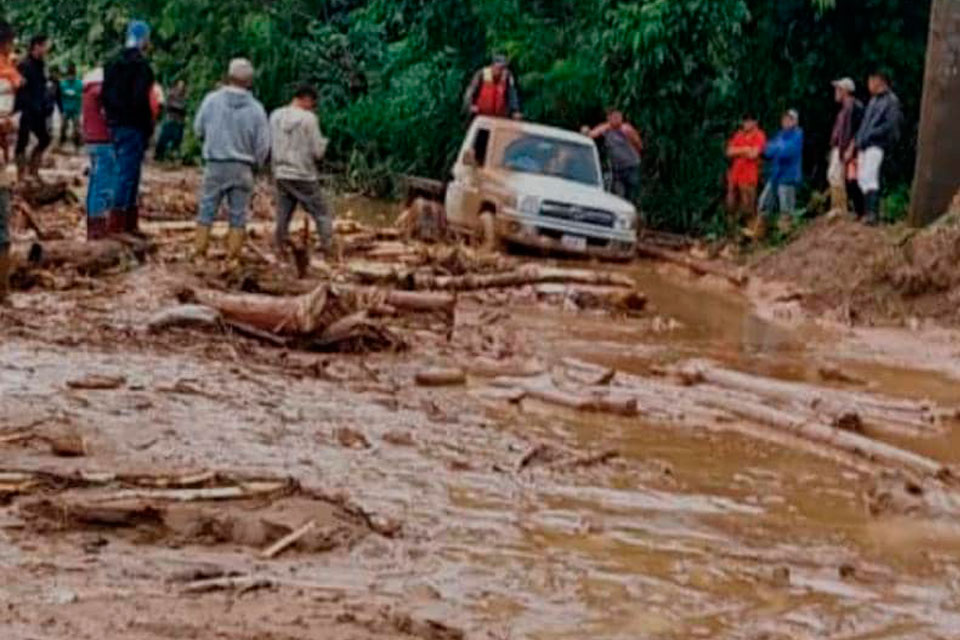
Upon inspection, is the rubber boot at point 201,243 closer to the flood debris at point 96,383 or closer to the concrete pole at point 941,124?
the flood debris at point 96,383

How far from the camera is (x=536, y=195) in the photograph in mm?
22281

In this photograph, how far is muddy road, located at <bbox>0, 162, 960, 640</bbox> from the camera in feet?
23.2

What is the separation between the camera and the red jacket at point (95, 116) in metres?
17.2

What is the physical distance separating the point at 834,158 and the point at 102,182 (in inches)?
389

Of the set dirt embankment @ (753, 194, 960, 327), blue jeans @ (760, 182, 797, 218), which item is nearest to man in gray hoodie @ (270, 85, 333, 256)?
dirt embankment @ (753, 194, 960, 327)

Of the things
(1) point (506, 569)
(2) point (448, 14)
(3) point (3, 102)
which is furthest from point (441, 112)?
(1) point (506, 569)

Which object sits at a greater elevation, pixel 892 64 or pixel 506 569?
pixel 892 64

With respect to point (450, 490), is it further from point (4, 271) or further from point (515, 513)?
point (4, 271)

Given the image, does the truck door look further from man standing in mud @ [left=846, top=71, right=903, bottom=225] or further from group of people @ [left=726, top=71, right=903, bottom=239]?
man standing in mud @ [left=846, top=71, right=903, bottom=225]

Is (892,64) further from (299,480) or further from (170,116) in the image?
(299,480)

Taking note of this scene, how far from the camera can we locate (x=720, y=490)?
9.81m

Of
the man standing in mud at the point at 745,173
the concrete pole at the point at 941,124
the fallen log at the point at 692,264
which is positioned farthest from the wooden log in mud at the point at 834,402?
the man standing in mud at the point at 745,173

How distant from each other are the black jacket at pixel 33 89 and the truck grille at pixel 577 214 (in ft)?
21.5

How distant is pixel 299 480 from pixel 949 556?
298 cm
